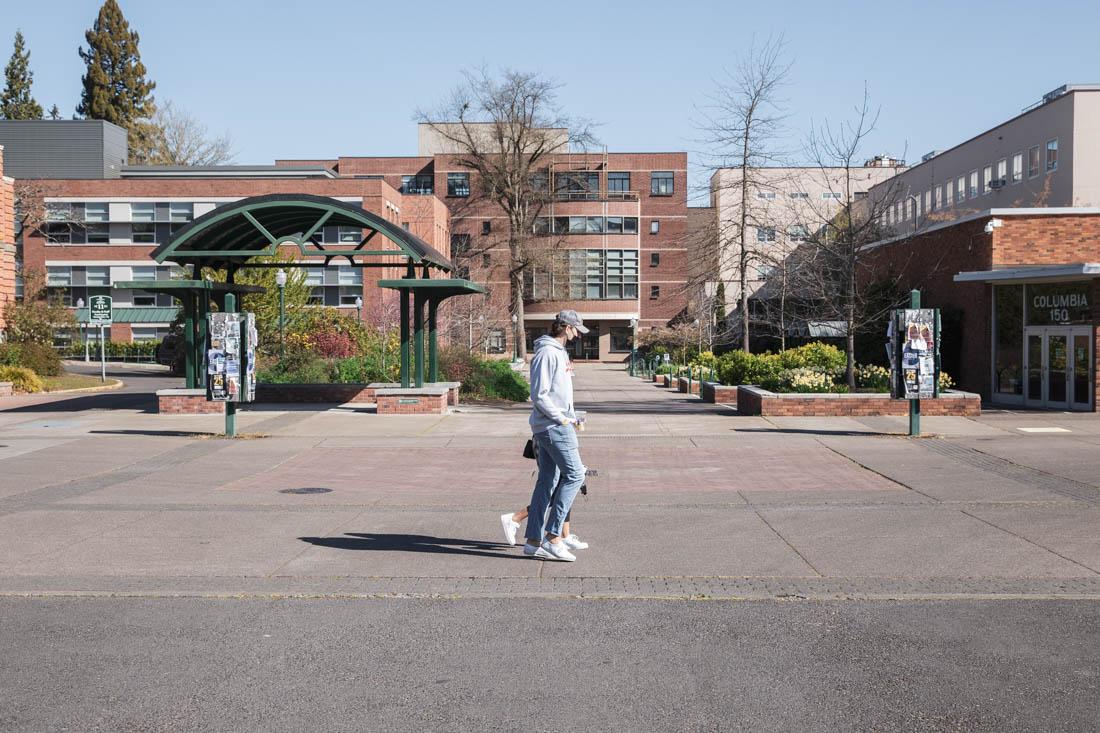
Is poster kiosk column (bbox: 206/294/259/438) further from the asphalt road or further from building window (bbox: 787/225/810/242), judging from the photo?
building window (bbox: 787/225/810/242)

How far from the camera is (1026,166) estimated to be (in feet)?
149

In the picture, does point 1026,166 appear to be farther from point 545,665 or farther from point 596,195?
point 545,665

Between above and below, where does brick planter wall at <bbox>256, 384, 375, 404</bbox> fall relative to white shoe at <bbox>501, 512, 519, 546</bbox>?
above

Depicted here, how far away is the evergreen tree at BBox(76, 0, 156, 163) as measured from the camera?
76312mm

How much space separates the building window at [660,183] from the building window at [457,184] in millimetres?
14894

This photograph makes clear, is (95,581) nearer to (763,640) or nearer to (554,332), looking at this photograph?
(554,332)

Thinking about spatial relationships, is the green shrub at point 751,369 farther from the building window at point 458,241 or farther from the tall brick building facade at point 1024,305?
the building window at point 458,241

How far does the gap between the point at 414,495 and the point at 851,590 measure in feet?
19.5

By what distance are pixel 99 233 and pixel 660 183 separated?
4227 centimetres

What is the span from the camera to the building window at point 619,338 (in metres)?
84.9

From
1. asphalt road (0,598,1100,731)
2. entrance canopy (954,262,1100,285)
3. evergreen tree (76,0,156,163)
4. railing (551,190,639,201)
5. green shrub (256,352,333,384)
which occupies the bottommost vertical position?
asphalt road (0,598,1100,731)

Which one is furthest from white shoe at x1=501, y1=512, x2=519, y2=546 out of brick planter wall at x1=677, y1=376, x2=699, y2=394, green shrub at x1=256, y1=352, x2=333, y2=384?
brick planter wall at x1=677, y1=376, x2=699, y2=394

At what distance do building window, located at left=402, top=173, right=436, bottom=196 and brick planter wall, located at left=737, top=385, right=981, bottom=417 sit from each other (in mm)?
68201

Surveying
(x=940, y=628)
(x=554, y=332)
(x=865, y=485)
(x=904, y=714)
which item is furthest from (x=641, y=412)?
(x=904, y=714)
